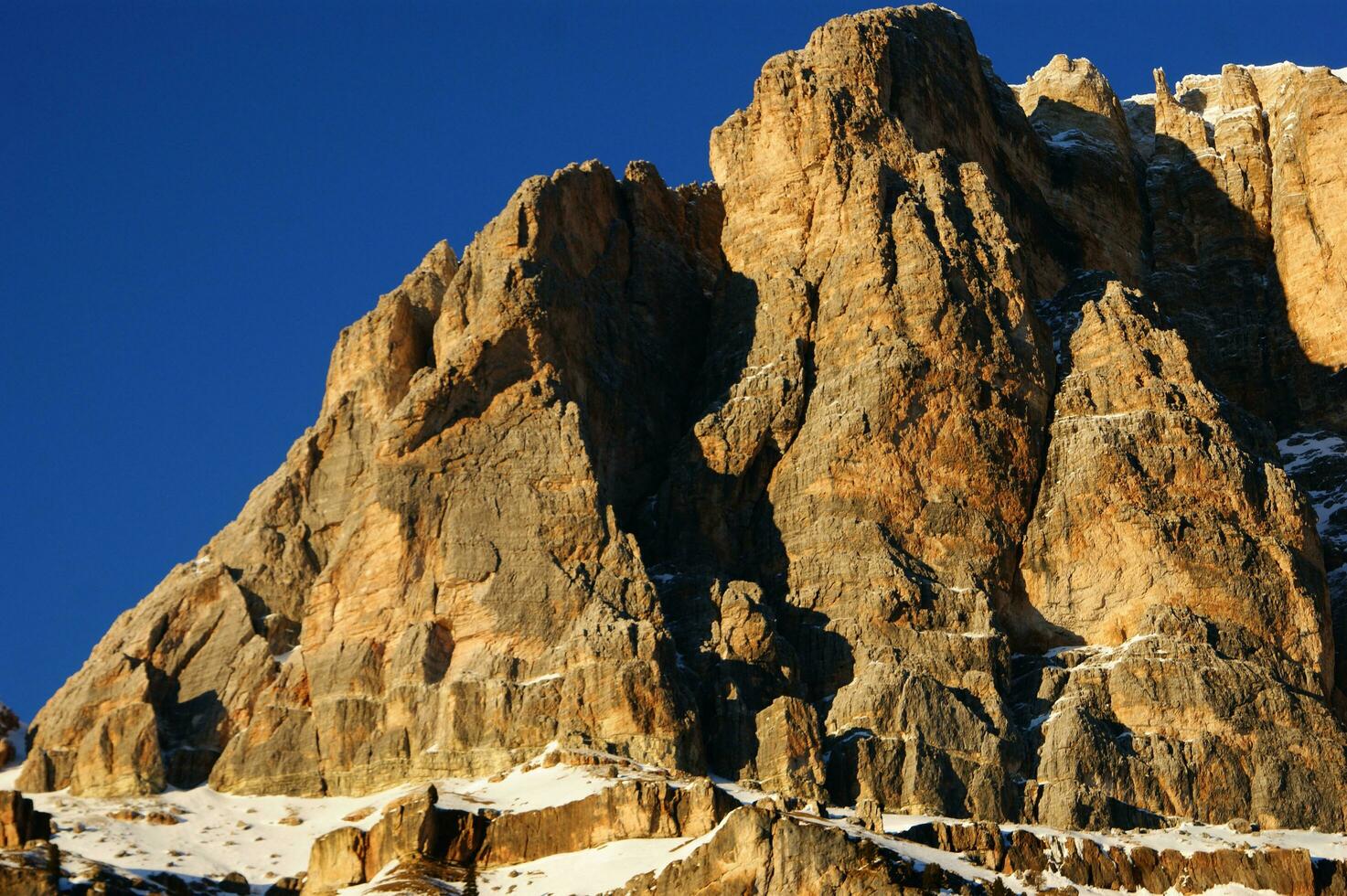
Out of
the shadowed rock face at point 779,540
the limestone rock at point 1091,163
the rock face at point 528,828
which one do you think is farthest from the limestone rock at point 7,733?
the limestone rock at point 1091,163

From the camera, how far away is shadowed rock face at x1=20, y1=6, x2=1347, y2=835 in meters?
109

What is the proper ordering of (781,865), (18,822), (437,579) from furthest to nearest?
1. (437,579)
2. (18,822)
3. (781,865)

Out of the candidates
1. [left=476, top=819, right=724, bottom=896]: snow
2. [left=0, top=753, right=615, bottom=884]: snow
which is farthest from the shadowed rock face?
[left=476, top=819, right=724, bottom=896]: snow

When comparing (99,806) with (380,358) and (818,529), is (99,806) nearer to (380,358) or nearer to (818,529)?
(380,358)

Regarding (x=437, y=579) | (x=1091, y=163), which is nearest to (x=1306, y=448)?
(x=1091, y=163)

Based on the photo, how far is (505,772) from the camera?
352 ft

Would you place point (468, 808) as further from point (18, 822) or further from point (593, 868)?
point (18, 822)

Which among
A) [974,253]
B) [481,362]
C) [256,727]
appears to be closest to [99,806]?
[256,727]

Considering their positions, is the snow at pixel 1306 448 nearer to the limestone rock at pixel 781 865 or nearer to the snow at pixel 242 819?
the snow at pixel 242 819

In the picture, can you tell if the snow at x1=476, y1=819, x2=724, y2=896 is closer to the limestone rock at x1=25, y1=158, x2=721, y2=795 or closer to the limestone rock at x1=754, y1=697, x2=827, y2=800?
the limestone rock at x1=25, y1=158, x2=721, y2=795

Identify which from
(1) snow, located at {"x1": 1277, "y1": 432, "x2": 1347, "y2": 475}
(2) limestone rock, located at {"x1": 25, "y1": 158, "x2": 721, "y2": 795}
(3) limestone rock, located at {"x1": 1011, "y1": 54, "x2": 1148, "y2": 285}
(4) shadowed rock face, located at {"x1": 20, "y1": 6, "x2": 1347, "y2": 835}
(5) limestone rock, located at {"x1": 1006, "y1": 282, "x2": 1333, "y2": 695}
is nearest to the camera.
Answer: (4) shadowed rock face, located at {"x1": 20, "y1": 6, "x2": 1347, "y2": 835}

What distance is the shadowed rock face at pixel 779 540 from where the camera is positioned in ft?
358

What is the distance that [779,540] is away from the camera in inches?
4754

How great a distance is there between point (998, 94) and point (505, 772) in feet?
214
